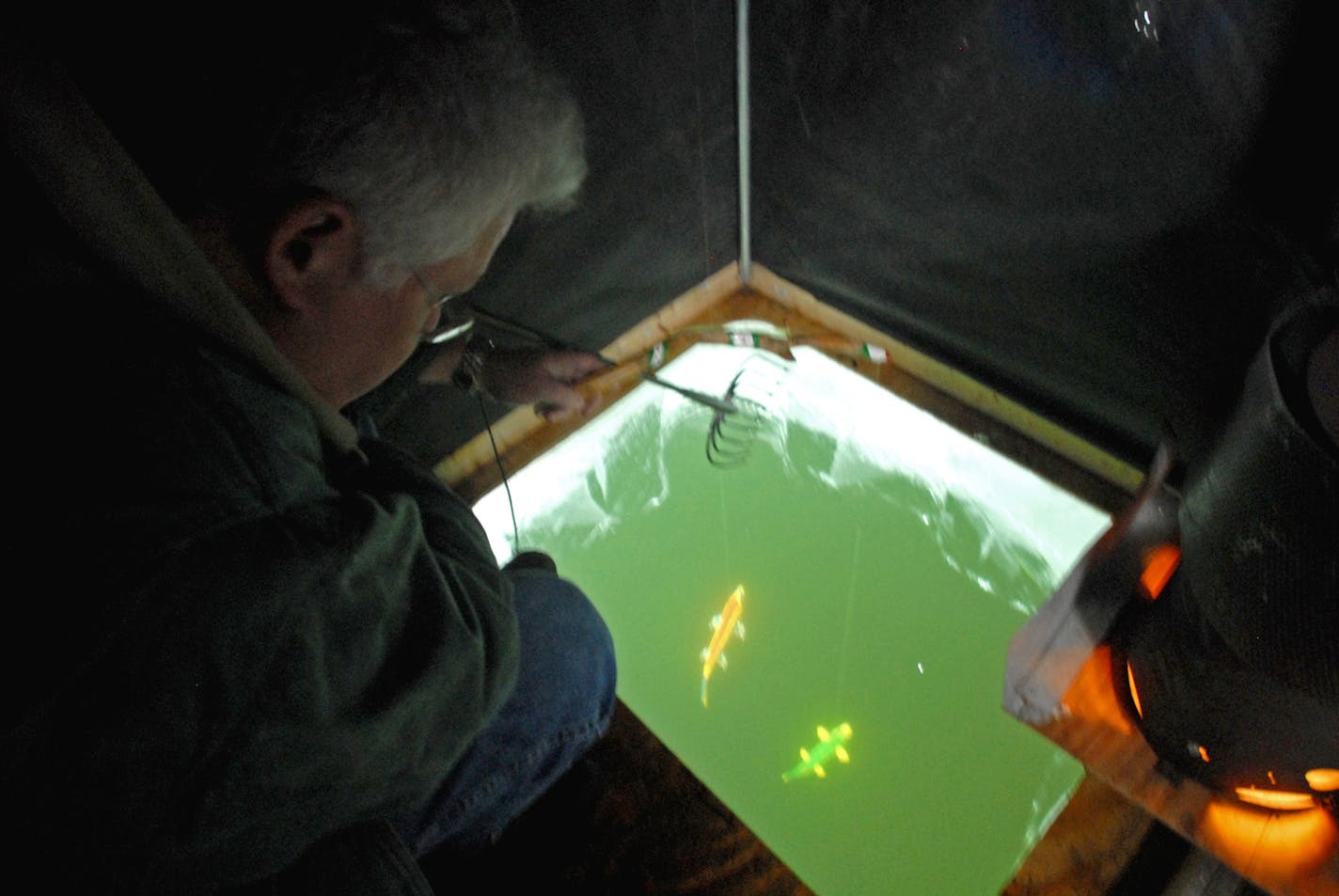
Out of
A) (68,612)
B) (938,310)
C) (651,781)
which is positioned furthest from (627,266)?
(68,612)

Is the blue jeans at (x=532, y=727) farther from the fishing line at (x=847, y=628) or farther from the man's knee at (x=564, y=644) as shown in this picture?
the fishing line at (x=847, y=628)

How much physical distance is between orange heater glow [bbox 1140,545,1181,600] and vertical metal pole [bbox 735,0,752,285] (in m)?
0.97

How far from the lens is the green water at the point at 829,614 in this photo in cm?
110

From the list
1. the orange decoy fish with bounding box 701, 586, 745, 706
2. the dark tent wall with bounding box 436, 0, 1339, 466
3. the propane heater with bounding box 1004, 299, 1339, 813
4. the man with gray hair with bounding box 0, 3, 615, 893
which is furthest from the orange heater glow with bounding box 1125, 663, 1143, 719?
the man with gray hair with bounding box 0, 3, 615, 893

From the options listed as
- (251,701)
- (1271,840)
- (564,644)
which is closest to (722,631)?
(564,644)

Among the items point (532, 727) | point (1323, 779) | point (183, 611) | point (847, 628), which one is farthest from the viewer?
point (847, 628)

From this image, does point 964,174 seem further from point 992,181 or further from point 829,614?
point 829,614

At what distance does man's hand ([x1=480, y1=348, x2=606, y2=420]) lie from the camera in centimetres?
125

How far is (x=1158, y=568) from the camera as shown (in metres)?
1.07

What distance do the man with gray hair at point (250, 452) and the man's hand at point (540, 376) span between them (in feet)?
1.37

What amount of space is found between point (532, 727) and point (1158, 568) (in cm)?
86

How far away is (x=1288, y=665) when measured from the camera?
66 centimetres

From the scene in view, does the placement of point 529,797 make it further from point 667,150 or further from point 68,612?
point 667,150

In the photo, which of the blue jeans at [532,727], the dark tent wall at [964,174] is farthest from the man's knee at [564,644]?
the dark tent wall at [964,174]
